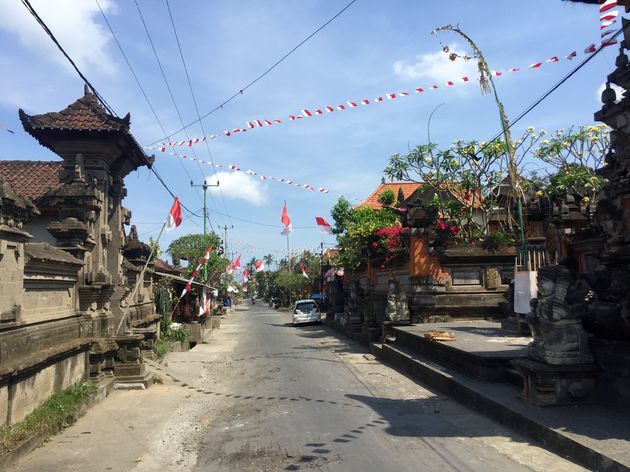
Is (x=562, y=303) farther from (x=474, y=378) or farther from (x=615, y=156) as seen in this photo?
(x=474, y=378)

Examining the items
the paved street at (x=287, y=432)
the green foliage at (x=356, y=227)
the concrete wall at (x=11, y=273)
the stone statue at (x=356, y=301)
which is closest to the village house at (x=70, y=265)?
the concrete wall at (x=11, y=273)

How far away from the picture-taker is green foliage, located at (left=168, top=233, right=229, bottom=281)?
139 feet

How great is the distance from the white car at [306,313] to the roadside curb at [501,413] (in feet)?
63.8

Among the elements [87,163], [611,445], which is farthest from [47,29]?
[611,445]

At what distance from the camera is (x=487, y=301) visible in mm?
16438

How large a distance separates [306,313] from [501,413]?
2595 cm

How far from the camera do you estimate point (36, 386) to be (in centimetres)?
694

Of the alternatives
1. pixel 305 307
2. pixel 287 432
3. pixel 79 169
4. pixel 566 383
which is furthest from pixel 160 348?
pixel 305 307

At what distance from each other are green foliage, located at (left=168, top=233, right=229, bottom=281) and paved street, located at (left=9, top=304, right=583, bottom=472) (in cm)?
3122

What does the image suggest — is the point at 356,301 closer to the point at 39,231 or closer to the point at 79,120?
the point at 39,231

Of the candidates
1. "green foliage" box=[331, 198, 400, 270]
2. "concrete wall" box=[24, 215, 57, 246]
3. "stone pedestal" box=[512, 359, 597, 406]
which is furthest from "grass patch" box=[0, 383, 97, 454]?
"green foliage" box=[331, 198, 400, 270]

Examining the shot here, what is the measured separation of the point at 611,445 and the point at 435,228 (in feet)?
39.8

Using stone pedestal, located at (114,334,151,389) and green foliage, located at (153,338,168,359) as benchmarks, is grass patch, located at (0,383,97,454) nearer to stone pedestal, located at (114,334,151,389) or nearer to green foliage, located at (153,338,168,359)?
stone pedestal, located at (114,334,151,389)

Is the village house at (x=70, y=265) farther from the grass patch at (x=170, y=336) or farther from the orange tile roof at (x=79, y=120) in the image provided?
the grass patch at (x=170, y=336)
